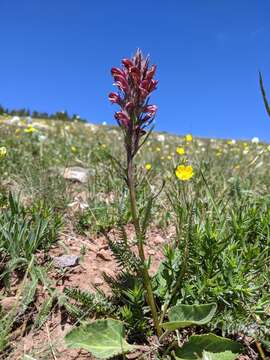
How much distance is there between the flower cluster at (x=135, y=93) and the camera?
199 cm

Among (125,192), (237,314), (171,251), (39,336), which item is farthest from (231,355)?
(125,192)

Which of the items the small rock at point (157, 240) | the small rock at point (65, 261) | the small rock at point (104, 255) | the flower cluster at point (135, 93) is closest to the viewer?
the flower cluster at point (135, 93)

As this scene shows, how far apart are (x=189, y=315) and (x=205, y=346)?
0.54ft

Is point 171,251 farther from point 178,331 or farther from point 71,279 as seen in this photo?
point 71,279

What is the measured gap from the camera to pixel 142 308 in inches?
92.8

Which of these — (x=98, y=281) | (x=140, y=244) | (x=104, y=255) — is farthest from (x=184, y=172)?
(x=140, y=244)

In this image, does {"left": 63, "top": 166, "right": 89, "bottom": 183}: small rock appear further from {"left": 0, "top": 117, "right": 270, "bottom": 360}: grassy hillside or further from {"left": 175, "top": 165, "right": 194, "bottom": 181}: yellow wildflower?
{"left": 175, "top": 165, "right": 194, "bottom": 181}: yellow wildflower

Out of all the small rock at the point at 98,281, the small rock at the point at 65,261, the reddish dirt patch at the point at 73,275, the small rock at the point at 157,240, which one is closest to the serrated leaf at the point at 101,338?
the reddish dirt patch at the point at 73,275

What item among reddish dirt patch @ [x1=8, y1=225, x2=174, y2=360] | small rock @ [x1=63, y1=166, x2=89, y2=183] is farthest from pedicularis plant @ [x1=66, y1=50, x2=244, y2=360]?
small rock @ [x1=63, y1=166, x2=89, y2=183]

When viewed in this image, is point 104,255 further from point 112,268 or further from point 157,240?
point 157,240

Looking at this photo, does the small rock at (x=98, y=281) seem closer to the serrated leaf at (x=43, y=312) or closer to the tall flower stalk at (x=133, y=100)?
the serrated leaf at (x=43, y=312)

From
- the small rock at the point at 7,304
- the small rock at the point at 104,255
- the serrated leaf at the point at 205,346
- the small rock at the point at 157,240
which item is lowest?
the serrated leaf at the point at 205,346

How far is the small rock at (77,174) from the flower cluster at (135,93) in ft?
9.58

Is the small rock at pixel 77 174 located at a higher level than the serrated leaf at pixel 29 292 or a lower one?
higher
